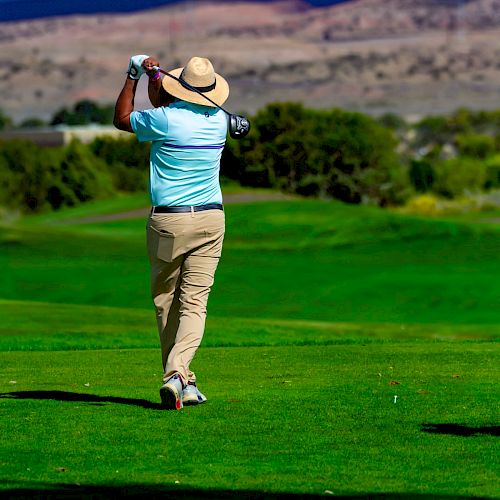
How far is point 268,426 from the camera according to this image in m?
7.90

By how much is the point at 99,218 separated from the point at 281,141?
56.8 ft

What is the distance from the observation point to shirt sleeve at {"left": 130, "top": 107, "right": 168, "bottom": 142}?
918 cm

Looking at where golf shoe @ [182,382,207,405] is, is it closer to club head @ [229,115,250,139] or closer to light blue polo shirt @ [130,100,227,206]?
light blue polo shirt @ [130,100,227,206]

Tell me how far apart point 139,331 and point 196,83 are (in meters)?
9.63

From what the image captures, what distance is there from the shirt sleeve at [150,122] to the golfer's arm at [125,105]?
0.23 feet

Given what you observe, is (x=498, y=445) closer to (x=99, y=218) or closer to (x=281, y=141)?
(x=99, y=218)

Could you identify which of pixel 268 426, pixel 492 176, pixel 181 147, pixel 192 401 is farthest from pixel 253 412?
pixel 492 176

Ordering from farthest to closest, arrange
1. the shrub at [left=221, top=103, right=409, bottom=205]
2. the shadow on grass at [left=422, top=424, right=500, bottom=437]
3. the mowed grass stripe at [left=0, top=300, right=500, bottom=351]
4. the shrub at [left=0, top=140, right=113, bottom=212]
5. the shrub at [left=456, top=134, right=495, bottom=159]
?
the shrub at [left=456, top=134, right=495, bottom=159], the shrub at [left=0, top=140, right=113, bottom=212], the shrub at [left=221, top=103, right=409, bottom=205], the mowed grass stripe at [left=0, top=300, right=500, bottom=351], the shadow on grass at [left=422, top=424, right=500, bottom=437]

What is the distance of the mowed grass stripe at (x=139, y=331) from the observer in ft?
53.9

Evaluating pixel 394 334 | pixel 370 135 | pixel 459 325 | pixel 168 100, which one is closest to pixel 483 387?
pixel 168 100

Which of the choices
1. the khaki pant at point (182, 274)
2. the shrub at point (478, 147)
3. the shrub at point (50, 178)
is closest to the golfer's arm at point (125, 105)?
the khaki pant at point (182, 274)

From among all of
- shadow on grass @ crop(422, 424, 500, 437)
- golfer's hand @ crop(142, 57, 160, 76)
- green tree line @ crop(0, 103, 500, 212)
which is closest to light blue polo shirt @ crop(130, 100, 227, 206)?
golfer's hand @ crop(142, 57, 160, 76)

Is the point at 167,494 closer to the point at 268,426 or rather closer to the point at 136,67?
the point at 268,426

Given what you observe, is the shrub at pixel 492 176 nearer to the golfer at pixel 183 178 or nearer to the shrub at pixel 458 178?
the shrub at pixel 458 178
